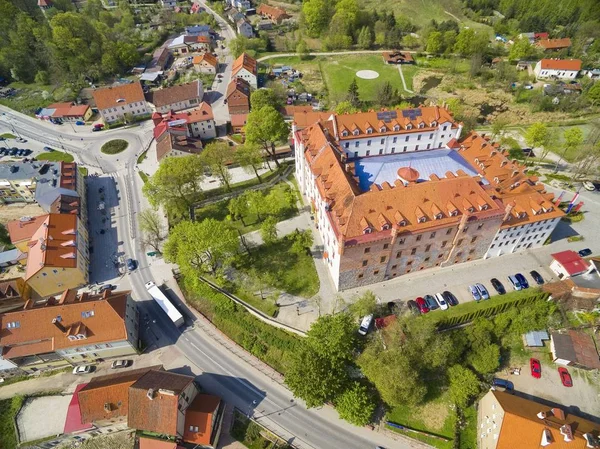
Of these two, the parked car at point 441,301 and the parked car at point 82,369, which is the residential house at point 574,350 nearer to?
the parked car at point 441,301

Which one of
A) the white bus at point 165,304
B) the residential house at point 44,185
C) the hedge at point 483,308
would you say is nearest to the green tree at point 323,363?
the hedge at point 483,308

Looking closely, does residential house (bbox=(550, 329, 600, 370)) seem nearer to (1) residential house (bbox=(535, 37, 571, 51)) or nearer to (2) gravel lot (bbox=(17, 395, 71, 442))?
(2) gravel lot (bbox=(17, 395, 71, 442))

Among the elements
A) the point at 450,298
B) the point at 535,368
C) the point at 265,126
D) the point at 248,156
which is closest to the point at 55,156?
the point at 248,156

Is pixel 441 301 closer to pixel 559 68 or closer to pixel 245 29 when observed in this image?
pixel 559 68

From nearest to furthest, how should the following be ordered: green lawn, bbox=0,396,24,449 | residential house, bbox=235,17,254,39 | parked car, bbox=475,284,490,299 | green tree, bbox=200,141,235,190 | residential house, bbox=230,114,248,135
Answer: green lawn, bbox=0,396,24,449 → parked car, bbox=475,284,490,299 → green tree, bbox=200,141,235,190 → residential house, bbox=230,114,248,135 → residential house, bbox=235,17,254,39

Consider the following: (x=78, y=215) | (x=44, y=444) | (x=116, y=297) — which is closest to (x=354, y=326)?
(x=116, y=297)

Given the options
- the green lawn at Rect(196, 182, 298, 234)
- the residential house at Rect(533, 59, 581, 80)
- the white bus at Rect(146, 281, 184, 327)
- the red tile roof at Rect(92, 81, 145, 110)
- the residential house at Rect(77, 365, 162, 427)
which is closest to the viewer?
the residential house at Rect(77, 365, 162, 427)

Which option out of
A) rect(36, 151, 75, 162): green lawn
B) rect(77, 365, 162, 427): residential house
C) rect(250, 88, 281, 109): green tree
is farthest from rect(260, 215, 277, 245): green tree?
rect(36, 151, 75, 162): green lawn
